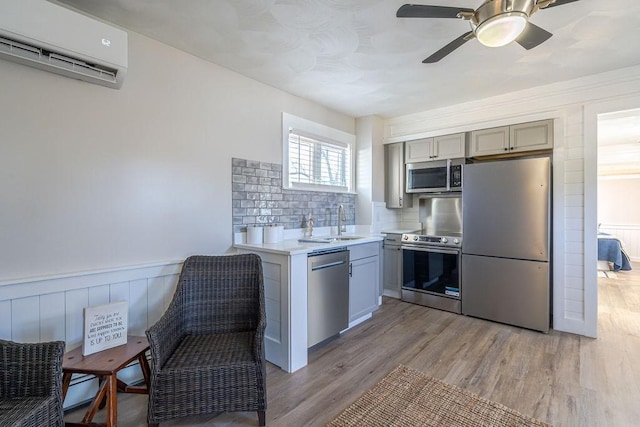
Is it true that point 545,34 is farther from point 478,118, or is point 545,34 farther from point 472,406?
point 472,406

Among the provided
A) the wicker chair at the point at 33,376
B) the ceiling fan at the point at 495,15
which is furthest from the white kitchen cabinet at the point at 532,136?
the wicker chair at the point at 33,376

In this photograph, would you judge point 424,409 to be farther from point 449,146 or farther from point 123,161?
point 449,146

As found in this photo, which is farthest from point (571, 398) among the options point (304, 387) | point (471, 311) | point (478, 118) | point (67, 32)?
point (67, 32)

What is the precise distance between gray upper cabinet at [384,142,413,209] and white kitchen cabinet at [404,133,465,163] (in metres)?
0.11

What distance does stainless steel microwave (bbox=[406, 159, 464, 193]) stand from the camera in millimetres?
3686

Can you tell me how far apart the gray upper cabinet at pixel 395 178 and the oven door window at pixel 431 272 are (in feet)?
2.45

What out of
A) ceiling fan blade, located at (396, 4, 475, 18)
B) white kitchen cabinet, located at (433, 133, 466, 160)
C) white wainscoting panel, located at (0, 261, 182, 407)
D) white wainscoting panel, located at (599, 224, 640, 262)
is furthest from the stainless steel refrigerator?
white wainscoting panel, located at (599, 224, 640, 262)

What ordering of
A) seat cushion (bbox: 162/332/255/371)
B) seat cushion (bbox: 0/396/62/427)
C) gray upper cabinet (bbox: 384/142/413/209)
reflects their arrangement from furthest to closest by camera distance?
gray upper cabinet (bbox: 384/142/413/209) → seat cushion (bbox: 162/332/255/371) → seat cushion (bbox: 0/396/62/427)

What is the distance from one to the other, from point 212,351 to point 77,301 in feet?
3.03

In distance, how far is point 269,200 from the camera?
2990mm

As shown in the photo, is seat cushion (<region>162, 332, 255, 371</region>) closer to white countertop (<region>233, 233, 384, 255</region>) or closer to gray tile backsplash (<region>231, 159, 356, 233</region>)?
white countertop (<region>233, 233, 384, 255</region>)

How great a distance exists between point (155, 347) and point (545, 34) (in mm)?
2683

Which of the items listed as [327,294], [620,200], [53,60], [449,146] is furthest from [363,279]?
[620,200]

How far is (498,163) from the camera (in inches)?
126
